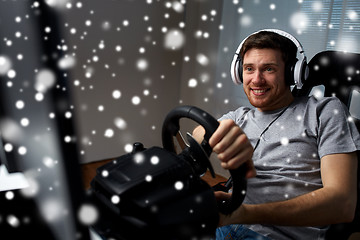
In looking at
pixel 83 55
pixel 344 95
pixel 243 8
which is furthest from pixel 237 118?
pixel 83 55

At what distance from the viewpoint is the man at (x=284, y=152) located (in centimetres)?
80

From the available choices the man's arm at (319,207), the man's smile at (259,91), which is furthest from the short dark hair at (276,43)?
the man's arm at (319,207)

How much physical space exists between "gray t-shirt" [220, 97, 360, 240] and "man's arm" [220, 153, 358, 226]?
0.08 metres

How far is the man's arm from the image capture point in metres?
0.80

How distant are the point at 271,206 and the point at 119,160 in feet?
1.44

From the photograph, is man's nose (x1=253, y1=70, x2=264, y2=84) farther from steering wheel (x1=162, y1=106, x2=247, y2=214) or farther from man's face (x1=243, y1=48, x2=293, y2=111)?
steering wheel (x1=162, y1=106, x2=247, y2=214)

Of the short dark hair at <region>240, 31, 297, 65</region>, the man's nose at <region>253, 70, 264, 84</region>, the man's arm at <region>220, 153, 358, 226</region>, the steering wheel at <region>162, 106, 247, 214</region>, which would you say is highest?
the short dark hair at <region>240, 31, 297, 65</region>

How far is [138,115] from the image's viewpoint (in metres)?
2.93

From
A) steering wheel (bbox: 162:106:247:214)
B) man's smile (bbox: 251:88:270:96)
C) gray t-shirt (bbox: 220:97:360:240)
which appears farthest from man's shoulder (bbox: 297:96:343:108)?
steering wheel (bbox: 162:106:247:214)

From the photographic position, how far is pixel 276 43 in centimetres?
110

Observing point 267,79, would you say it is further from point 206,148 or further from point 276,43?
point 206,148

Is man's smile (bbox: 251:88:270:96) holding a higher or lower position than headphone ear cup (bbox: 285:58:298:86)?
lower

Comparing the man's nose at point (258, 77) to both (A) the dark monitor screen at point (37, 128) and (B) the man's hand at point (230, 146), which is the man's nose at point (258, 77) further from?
(A) the dark monitor screen at point (37, 128)

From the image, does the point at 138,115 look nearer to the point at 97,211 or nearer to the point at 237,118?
the point at 237,118
